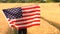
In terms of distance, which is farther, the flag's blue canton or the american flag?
the flag's blue canton

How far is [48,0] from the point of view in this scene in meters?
34.5

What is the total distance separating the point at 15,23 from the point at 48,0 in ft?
91.3

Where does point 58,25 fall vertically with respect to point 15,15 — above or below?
below

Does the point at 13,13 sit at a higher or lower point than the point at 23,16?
higher

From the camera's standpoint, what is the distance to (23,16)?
7.36m

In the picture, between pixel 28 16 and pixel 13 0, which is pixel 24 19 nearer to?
pixel 28 16

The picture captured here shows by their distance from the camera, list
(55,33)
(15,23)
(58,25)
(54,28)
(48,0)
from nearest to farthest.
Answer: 1. (15,23)
2. (55,33)
3. (54,28)
4. (58,25)
5. (48,0)

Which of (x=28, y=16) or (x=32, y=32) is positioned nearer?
(x=28, y=16)

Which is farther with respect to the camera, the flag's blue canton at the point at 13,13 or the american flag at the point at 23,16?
the flag's blue canton at the point at 13,13

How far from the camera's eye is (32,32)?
11.8 m

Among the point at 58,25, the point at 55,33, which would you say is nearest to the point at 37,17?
the point at 55,33

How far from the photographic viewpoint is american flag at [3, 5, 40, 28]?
7207mm

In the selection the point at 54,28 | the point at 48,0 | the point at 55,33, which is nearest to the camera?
the point at 55,33

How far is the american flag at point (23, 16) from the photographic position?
7.21 m
